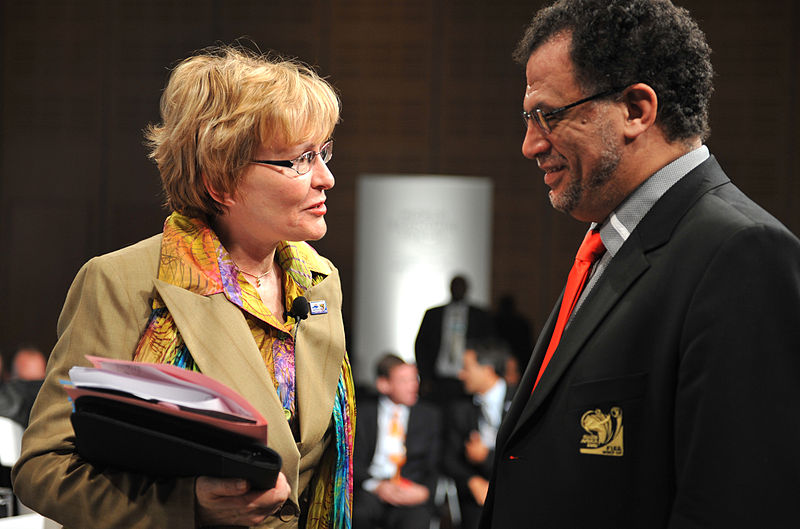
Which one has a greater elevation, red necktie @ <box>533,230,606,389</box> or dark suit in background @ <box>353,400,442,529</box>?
red necktie @ <box>533,230,606,389</box>

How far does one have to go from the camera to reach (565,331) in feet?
4.71

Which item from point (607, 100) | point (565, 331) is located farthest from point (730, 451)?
point (607, 100)

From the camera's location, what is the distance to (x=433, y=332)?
22.6ft

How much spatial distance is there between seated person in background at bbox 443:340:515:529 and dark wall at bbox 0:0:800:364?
3.22m

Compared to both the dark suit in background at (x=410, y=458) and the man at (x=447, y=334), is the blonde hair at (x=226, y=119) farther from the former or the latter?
the man at (x=447, y=334)

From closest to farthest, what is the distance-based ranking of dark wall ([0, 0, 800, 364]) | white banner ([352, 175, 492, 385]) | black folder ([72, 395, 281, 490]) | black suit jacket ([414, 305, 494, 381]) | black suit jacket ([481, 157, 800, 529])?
black suit jacket ([481, 157, 800, 529]) → black folder ([72, 395, 281, 490]) → black suit jacket ([414, 305, 494, 381]) → white banner ([352, 175, 492, 385]) → dark wall ([0, 0, 800, 364])

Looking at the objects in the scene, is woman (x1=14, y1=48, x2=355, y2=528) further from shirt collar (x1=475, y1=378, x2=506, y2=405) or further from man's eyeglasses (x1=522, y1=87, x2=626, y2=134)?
shirt collar (x1=475, y1=378, x2=506, y2=405)

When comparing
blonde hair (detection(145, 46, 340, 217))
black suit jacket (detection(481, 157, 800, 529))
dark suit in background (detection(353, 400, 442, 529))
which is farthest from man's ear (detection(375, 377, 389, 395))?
black suit jacket (detection(481, 157, 800, 529))

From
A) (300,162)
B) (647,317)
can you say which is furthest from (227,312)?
(647,317)

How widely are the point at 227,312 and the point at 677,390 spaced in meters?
0.85

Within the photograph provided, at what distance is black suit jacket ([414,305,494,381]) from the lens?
6832 millimetres

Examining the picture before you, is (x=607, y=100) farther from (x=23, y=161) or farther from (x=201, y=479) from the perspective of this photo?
(x=23, y=161)

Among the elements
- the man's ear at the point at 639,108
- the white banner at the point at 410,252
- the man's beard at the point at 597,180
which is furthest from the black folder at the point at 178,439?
the white banner at the point at 410,252

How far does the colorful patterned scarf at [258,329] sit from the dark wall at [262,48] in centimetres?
683
